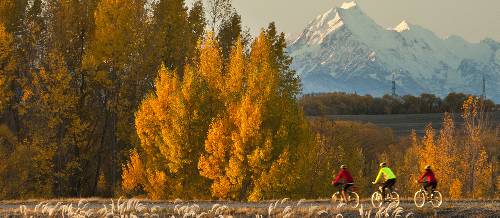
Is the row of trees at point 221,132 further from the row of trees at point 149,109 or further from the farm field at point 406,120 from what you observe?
the farm field at point 406,120

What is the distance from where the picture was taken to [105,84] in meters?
53.2

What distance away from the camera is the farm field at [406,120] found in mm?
173250

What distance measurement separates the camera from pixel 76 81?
176ft

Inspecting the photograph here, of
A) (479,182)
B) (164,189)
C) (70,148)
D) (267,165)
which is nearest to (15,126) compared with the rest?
(70,148)

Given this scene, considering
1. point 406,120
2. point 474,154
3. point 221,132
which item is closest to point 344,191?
point 221,132

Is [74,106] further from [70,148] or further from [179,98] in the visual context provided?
[179,98]

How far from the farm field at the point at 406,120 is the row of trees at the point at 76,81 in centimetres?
12019

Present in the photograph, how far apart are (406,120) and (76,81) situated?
141318 millimetres

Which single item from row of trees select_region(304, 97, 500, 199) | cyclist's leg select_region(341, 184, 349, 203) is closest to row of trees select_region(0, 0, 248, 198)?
row of trees select_region(304, 97, 500, 199)

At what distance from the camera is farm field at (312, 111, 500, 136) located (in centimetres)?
17325

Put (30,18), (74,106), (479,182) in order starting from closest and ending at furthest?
1. (74,106)
2. (30,18)
3. (479,182)

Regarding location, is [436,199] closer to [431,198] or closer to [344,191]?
[431,198]

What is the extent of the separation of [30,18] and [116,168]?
509 inches

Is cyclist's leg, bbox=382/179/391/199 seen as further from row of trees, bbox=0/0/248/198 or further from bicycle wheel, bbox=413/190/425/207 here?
row of trees, bbox=0/0/248/198
